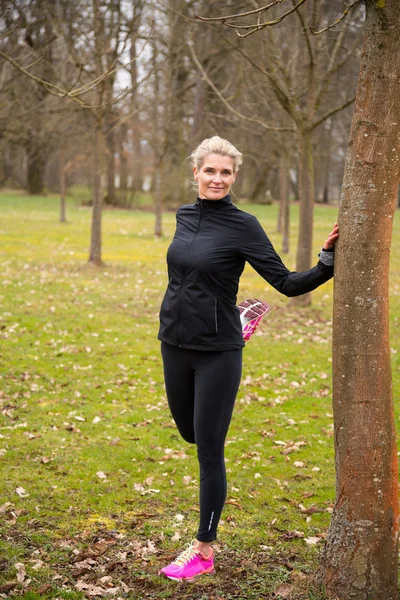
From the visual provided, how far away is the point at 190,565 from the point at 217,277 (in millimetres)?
1723

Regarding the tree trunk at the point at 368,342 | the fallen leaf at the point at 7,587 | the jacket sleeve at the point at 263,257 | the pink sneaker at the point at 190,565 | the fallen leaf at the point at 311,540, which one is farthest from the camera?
the fallen leaf at the point at 311,540

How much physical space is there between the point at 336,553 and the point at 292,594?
14.9 inches

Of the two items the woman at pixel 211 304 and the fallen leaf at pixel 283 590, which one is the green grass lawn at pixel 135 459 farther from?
the woman at pixel 211 304

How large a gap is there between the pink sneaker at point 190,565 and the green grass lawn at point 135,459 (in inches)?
2.6

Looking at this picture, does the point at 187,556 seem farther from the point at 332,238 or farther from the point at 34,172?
the point at 34,172

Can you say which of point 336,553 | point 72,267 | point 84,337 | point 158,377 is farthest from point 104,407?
point 72,267

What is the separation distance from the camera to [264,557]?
4230 mm

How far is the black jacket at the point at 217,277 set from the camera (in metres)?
3.65

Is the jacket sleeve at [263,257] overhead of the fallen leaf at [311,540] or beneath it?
overhead

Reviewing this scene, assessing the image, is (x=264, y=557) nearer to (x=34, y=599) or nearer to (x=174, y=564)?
(x=174, y=564)

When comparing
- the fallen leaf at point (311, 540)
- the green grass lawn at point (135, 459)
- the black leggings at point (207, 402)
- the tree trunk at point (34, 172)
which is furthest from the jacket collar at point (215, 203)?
the tree trunk at point (34, 172)

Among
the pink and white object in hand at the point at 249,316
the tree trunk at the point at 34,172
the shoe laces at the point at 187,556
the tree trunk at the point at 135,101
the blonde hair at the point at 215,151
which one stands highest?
the tree trunk at the point at 135,101

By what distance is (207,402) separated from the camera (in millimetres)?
3668

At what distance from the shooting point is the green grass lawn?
403 centimetres
